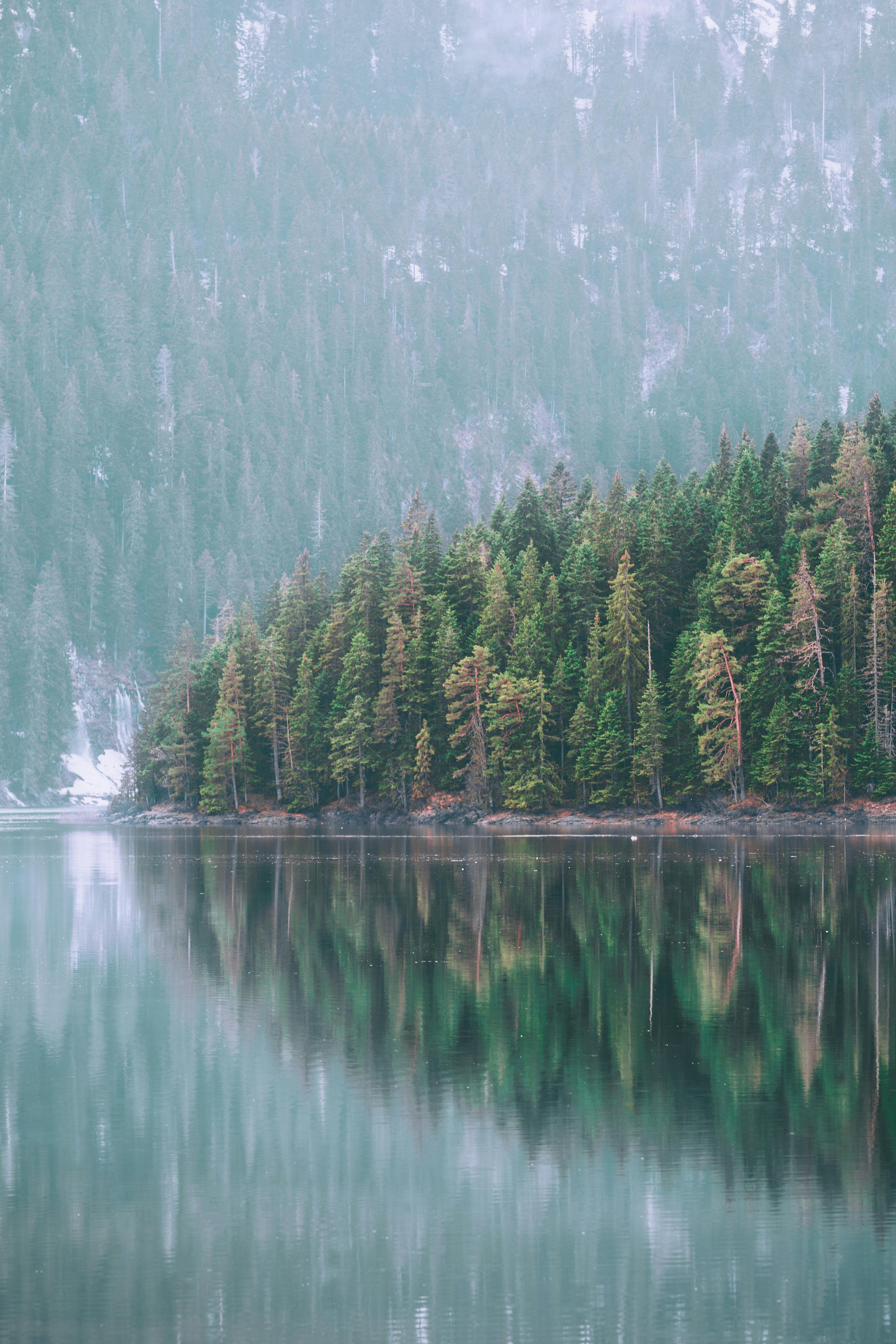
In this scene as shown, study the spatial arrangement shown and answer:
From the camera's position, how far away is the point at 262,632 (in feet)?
546

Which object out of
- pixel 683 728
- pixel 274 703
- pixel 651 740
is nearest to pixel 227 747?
pixel 274 703

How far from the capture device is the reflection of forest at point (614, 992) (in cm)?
1927

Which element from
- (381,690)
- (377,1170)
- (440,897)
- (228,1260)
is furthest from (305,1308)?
(381,690)

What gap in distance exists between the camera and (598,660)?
106000 mm

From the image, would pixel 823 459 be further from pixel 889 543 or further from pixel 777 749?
pixel 777 749

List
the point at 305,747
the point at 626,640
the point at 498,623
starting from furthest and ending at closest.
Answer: the point at 305,747 < the point at 498,623 < the point at 626,640

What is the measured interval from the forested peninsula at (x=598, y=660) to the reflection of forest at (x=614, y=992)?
137 feet

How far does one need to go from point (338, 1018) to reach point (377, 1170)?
8809 mm

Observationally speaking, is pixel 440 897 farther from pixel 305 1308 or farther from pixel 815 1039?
pixel 305 1308

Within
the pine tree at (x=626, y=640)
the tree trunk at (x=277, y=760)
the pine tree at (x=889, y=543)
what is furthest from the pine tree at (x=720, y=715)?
the tree trunk at (x=277, y=760)

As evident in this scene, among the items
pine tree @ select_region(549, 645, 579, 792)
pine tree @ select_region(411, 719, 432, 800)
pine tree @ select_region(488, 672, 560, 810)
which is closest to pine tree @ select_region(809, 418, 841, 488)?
pine tree @ select_region(549, 645, 579, 792)

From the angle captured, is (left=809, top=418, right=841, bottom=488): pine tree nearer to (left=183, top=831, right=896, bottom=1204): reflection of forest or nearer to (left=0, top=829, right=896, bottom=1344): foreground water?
(left=183, top=831, right=896, bottom=1204): reflection of forest

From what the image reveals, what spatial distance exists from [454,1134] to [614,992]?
10313mm

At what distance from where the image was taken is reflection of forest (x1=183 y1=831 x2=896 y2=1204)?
19266 millimetres
